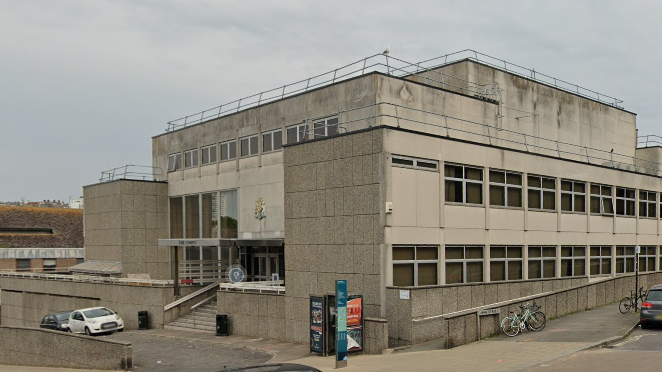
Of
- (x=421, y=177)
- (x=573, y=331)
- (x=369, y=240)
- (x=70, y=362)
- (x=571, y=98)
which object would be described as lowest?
(x=70, y=362)

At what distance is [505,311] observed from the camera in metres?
21.2

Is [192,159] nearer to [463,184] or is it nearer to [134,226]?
[134,226]

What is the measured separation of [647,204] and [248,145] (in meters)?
21.8

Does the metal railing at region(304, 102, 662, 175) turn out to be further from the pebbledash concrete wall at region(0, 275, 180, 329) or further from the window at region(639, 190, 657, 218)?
the pebbledash concrete wall at region(0, 275, 180, 329)

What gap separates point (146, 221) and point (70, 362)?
54.2ft

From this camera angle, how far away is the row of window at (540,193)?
23766mm

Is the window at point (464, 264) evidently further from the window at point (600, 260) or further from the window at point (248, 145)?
the window at point (248, 145)

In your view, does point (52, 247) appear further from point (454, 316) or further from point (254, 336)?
point (454, 316)

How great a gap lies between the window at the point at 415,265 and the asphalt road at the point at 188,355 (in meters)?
5.00

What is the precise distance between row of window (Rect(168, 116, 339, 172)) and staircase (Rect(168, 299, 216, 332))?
27.5 feet

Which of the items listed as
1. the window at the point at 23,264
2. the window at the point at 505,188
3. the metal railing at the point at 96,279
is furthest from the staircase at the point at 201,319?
the window at the point at 23,264

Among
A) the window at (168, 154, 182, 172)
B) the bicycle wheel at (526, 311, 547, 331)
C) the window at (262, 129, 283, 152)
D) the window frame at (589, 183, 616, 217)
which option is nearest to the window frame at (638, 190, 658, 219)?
the window frame at (589, 183, 616, 217)

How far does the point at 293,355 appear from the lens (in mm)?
20672

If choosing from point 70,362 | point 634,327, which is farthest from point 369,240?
point 70,362
